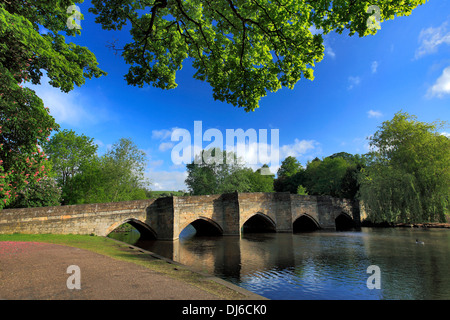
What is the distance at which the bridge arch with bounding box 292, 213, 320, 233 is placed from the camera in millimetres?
29906

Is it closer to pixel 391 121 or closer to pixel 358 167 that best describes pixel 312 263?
pixel 391 121

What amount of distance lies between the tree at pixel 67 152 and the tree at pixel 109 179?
0.84 meters

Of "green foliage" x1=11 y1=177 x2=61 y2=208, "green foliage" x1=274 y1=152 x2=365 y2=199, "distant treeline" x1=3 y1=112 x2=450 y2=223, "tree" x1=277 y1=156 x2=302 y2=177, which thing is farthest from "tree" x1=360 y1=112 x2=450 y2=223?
"tree" x1=277 y1=156 x2=302 y2=177

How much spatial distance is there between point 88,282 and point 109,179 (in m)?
25.1

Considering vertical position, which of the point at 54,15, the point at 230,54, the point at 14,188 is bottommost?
the point at 14,188

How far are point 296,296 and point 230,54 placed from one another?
24.3 ft

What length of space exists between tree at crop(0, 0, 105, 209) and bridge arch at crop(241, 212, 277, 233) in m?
21.4

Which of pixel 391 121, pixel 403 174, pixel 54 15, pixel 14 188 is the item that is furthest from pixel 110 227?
pixel 391 121

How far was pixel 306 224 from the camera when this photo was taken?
3316cm

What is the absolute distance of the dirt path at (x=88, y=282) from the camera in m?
4.25

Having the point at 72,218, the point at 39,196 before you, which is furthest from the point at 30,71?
the point at 39,196

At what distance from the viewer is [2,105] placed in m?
7.14

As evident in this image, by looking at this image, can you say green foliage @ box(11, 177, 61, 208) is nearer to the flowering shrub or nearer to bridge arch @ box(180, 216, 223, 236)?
the flowering shrub

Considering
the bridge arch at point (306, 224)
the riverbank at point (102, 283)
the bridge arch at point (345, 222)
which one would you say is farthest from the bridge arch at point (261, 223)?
the riverbank at point (102, 283)
